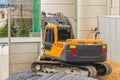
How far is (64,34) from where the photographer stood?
61.4ft

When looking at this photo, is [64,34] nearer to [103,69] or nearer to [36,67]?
[36,67]

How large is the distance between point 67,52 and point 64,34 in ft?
4.05

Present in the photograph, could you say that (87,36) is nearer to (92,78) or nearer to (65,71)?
(65,71)

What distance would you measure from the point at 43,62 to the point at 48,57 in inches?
15.6

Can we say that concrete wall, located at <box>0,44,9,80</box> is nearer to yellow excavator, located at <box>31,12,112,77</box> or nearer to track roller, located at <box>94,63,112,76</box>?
yellow excavator, located at <box>31,12,112,77</box>

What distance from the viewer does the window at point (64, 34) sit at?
18.5m

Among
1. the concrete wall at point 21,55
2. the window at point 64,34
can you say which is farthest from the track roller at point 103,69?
the concrete wall at point 21,55

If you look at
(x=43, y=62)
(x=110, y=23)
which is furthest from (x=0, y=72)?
(x=110, y=23)

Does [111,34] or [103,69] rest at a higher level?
[111,34]

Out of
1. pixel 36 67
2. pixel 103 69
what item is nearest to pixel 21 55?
pixel 36 67

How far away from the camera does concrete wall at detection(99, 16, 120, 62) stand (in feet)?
71.9

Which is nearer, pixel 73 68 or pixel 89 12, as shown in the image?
pixel 73 68

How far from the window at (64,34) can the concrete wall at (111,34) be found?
13.5 ft

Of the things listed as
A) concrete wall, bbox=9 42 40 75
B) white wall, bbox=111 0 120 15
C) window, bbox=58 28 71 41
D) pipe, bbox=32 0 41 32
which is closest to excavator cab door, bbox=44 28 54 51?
window, bbox=58 28 71 41
